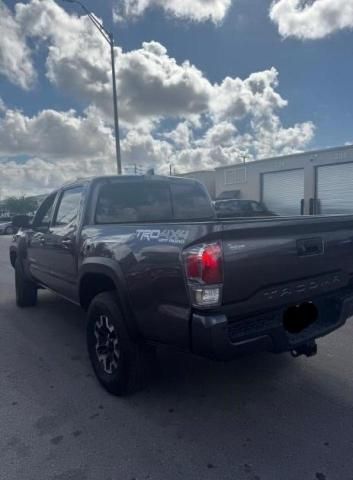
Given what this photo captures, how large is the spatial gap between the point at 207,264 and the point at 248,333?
0.59m

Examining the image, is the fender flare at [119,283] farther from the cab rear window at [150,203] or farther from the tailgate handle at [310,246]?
the tailgate handle at [310,246]

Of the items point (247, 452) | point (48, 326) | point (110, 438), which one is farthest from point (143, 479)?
point (48, 326)

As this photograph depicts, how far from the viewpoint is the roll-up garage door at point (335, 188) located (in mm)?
21031

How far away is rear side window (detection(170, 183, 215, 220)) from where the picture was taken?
4.29 m

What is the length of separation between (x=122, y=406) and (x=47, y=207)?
3.24 m

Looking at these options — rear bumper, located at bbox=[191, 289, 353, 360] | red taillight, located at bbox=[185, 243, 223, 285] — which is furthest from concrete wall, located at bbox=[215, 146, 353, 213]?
red taillight, located at bbox=[185, 243, 223, 285]

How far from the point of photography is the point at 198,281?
2.27 meters

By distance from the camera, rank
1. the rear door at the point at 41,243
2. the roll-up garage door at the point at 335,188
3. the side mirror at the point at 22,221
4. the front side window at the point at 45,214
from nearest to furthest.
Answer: the rear door at the point at 41,243
the front side window at the point at 45,214
the side mirror at the point at 22,221
the roll-up garage door at the point at 335,188

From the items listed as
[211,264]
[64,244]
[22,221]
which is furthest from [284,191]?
[211,264]

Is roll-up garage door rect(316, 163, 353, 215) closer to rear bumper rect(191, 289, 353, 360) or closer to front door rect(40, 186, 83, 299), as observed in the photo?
front door rect(40, 186, 83, 299)

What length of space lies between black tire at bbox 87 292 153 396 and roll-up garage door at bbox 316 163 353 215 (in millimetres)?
20042

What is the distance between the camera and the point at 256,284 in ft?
8.12

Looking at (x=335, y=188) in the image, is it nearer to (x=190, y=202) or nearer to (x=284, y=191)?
(x=284, y=191)

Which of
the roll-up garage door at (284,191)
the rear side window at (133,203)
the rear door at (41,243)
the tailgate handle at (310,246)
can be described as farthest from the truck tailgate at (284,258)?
the roll-up garage door at (284,191)
